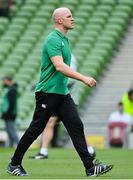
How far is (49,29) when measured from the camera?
29797 millimetres

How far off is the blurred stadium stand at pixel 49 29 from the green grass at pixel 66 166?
7.40m

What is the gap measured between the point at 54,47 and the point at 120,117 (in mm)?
12081

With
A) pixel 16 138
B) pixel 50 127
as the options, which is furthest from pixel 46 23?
pixel 50 127

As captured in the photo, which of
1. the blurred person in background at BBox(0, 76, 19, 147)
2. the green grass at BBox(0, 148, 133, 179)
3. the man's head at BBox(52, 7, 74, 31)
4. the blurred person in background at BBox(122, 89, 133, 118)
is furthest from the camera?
the blurred person in background at BBox(122, 89, 133, 118)

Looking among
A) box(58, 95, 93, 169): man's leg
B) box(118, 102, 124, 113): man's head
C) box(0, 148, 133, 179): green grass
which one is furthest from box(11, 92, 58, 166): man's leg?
box(118, 102, 124, 113): man's head

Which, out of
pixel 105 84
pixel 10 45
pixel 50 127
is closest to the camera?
pixel 50 127

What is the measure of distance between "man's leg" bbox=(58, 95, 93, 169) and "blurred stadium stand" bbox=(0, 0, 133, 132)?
42.3 feet

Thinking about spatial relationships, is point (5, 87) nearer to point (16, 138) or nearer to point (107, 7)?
point (16, 138)

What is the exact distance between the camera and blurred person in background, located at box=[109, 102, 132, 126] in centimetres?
2325

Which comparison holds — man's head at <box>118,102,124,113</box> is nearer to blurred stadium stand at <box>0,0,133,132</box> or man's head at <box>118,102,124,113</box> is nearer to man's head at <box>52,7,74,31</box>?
blurred stadium stand at <box>0,0,133,132</box>

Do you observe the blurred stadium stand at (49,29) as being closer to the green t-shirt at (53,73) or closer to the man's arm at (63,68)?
the green t-shirt at (53,73)

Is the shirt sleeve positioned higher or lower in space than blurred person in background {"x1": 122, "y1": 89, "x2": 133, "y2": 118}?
higher

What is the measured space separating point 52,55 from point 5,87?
11842 millimetres

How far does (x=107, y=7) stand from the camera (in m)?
30.2
